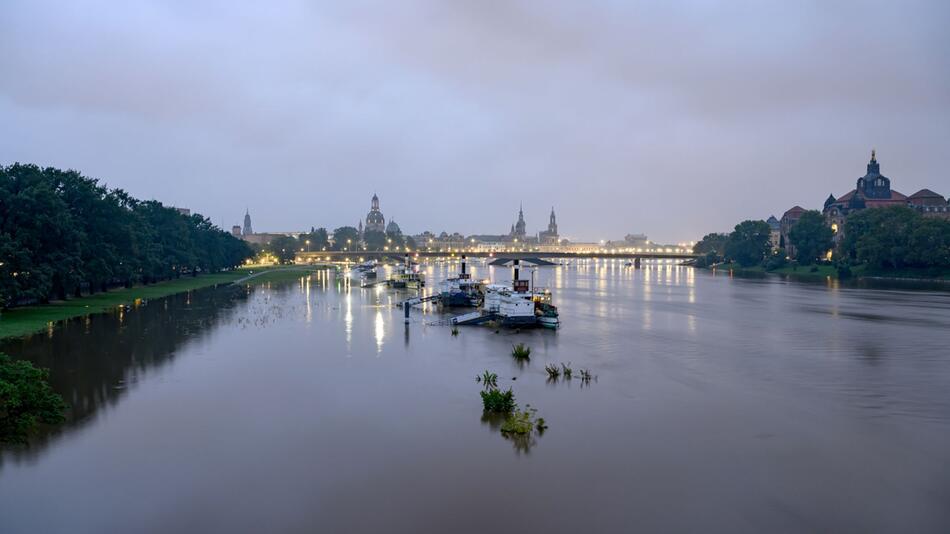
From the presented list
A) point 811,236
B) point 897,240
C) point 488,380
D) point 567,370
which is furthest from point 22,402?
point 811,236

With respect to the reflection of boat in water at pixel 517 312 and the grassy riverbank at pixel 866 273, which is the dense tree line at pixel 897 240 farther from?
the reflection of boat in water at pixel 517 312

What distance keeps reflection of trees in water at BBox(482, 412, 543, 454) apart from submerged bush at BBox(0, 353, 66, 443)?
18.3 meters

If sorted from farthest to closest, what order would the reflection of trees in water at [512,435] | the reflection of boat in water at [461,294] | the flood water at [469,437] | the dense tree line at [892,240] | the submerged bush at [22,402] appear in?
the dense tree line at [892,240], the reflection of boat in water at [461,294], the reflection of trees in water at [512,435], the submerged bush at [22,402], the flood water at [469,437]

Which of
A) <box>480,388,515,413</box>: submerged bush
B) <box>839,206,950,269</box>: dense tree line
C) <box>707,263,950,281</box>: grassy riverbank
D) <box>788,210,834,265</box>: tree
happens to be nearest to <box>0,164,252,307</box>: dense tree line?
<box>480,388,515,413</box>: submerged bush

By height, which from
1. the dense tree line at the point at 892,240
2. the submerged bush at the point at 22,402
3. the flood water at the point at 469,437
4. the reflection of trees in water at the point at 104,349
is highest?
the dense tree line at the point at 892,240

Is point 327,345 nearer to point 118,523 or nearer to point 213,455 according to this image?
point 213,455

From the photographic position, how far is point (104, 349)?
48.7 meters

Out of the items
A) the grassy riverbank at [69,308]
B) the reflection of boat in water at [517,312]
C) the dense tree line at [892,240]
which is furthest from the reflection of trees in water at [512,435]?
the dense tree line at [892,240]

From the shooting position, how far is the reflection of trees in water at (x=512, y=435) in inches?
1096

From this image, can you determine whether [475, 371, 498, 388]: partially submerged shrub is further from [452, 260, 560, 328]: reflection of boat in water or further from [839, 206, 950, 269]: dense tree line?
[839, 206, 950, 269]: dense tree line

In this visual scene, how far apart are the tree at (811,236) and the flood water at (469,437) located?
13233 centimetres

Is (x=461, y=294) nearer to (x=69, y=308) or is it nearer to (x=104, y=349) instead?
(x=69, y=308)

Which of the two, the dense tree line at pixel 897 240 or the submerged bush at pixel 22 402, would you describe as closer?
the submerged bush at pixel 22 402

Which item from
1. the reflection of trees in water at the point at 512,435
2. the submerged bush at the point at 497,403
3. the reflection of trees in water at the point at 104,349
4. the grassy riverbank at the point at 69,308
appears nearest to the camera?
the reflection of trees in water at the point at 512,435
